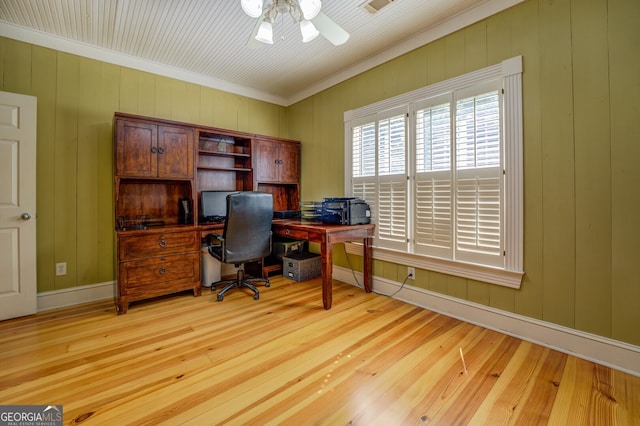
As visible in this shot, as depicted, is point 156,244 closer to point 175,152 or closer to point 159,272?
point 159,272

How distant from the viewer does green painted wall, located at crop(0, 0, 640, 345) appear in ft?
5.70

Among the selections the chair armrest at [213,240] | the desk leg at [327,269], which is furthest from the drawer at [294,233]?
the chair armrest at [213,240]

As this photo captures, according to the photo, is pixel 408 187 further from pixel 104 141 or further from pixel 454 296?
pixel 104 141

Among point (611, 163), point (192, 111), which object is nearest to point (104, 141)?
point (192, 111)

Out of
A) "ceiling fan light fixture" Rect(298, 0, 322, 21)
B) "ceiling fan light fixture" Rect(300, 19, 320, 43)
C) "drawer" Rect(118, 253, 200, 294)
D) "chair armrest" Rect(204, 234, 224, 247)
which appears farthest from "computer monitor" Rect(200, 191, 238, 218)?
"ceiling fan light fixture" Rect(298, 0, 322, 21)

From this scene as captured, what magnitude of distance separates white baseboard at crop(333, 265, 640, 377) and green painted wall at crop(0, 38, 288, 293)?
319 centimetres

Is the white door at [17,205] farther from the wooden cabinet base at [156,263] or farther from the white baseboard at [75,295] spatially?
the wooden cabinet base at [156,263]

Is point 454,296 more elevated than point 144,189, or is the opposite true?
point 144,189

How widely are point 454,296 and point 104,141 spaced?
382cm

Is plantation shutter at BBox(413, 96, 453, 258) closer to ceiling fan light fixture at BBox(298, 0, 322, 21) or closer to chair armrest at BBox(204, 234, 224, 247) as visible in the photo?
ceiling fan light fixture at BBox(298, 0, 322, 21)

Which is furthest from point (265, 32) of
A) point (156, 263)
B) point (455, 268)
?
point (455, 268)

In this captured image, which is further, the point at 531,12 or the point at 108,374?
the point at 531,12

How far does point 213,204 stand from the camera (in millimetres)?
3506

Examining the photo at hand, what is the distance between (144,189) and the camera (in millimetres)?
3188
